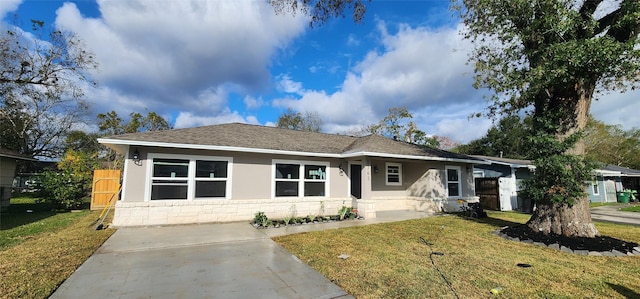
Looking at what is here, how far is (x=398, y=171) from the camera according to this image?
13961mm

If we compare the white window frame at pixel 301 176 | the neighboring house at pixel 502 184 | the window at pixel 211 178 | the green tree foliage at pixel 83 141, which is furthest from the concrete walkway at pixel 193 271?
the green tree foliage at pixel 83 141

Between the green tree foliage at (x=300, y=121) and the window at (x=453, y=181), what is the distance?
21150 mm

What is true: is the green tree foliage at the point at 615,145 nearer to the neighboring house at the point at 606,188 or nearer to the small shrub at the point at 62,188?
the neighboring house at the point at 606,188

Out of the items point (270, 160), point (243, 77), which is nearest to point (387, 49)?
point (270, 160)

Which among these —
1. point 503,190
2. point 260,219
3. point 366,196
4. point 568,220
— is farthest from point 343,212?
point 503,190

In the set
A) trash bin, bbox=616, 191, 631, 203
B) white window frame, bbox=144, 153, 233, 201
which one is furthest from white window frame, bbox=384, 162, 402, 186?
trash bin, bbox=616, 191, 631, 203

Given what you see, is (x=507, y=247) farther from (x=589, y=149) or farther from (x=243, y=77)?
(x=589, y=149)

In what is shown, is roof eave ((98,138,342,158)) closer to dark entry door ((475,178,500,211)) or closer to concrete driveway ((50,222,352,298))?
concrete driveway ((50,222,352,298))

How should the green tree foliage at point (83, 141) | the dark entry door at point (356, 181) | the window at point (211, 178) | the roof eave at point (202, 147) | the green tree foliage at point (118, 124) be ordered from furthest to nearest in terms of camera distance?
the green tree foliage at point (118, 124) → the green tree foliage at point (83, 141) → the dark entry door at point (356, 181) → the window at point (211, 178) → the roof eave at point (202, 147)

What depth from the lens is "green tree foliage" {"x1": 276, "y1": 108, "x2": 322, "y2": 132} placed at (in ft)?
110

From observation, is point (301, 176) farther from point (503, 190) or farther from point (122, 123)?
point (122, 123)

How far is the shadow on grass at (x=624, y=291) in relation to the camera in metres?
3.72

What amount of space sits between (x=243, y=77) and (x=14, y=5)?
1045cm

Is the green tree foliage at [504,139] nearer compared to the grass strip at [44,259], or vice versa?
the grass strip at [44,259]
